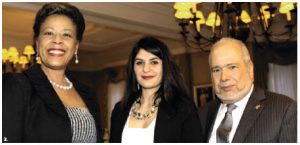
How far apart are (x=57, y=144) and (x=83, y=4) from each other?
3152 mm

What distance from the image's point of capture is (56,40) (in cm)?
182

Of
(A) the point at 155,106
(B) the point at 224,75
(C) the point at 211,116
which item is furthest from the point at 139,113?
(B) the point at 224,75

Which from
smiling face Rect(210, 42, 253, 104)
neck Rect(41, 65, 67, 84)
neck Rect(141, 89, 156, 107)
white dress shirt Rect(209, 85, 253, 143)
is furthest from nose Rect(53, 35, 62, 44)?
white dress shirt Rect(209, 85, 253, 143)

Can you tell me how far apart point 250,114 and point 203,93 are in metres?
5.58

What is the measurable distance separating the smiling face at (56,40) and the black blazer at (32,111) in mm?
101

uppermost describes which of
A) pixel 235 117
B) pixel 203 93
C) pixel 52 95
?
pixel 52 95

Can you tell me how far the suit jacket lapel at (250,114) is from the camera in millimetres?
1954

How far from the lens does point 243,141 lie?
6.34ft

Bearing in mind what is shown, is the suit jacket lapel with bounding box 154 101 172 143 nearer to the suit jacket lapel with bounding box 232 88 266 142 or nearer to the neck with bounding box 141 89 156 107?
the neck with bounding box 141 89 156 107

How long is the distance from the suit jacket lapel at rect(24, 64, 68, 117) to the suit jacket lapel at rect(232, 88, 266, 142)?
99 cm

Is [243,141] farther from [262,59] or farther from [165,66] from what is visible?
[262,59]

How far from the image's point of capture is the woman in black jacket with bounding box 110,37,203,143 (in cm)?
203

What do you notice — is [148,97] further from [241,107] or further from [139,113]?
[241,107]

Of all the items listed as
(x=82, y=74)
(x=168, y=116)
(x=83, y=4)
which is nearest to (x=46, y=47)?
(x=168, y=116)
